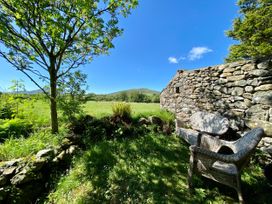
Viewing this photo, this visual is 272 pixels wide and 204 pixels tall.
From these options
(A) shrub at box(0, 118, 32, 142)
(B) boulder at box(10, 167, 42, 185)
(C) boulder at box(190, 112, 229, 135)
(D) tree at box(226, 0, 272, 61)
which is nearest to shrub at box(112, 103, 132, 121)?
(C) boulder at box(190, 112, 229, 135)

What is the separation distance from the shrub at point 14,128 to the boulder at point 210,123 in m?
4.88

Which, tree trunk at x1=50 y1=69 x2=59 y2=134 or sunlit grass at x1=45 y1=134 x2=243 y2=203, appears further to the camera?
tree trunk at x1=50 y1=69 x2=59 y2=134

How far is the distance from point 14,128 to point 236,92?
589 centimetres

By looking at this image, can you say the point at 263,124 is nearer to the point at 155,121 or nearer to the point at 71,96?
the point at 155,121

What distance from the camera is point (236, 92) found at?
3646 millimetres

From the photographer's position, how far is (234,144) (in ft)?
8.95

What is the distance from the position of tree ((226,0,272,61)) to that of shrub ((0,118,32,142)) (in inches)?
443

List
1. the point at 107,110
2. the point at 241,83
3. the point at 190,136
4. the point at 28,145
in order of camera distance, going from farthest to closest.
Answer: the point at 107,110
the point at 190,136
the point at 241,83
the point at 28,145

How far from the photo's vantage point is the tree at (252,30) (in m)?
9.14

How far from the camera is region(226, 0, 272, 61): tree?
9.14m

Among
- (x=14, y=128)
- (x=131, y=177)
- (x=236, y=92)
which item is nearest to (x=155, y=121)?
(x=236, y=92)

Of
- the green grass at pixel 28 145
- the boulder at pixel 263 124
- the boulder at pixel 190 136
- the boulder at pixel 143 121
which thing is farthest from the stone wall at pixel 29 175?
the boulder at pixel 263 124

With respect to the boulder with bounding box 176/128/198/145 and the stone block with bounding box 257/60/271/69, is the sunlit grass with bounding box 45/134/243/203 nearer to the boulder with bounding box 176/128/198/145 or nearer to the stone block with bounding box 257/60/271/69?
the boulder with bounding box 176/128/198/145

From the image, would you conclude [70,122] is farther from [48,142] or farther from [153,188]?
[153,188]
